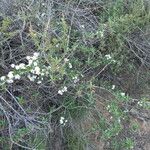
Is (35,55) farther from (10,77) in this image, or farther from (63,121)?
(63,121)

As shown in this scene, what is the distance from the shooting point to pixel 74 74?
2727 mm

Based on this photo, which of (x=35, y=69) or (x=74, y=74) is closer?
(x=35, y=69)

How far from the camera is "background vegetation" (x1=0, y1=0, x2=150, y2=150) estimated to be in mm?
2551

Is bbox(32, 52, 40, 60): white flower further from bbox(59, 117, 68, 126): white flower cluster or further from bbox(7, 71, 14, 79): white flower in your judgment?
bbox(59, 117, 68, 126): white flower cluster

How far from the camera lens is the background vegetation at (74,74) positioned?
2.55 metres

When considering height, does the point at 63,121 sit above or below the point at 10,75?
below

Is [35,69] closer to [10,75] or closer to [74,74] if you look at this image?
[10,75]

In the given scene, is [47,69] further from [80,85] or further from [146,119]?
[146,119]

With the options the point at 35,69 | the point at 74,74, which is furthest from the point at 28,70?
the point at 74,74

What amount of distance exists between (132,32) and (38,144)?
1.30m

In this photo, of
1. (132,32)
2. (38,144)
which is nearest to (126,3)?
(132,32)

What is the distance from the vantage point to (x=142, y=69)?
3.35 m

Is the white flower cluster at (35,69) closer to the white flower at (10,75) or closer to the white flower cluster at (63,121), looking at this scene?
the white flower at (10,75)

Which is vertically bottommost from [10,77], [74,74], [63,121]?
[63,121]
